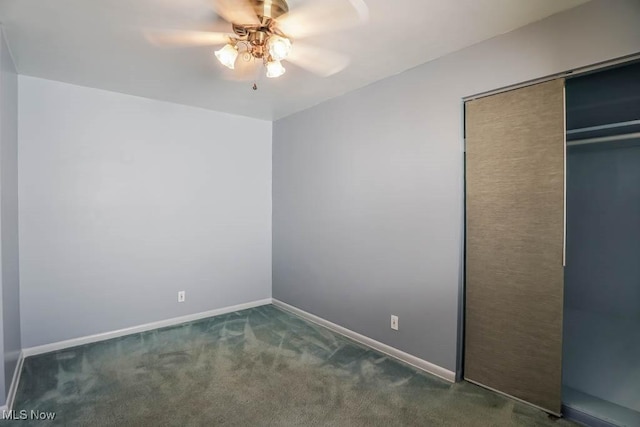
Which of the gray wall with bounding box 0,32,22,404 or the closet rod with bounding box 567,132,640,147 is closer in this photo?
the gray wall with bounding box 0,32,22,404

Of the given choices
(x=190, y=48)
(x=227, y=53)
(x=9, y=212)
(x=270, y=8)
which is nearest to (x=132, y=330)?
(x=9, y=212)

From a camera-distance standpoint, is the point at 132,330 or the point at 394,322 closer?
the point at 394,322

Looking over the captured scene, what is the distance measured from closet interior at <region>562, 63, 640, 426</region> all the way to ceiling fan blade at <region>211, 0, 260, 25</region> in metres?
2.33

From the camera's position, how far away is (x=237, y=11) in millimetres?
1763

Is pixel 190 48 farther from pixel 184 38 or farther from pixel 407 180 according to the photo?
pixel 407 180

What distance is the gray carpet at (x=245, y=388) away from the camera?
1972 millimetres

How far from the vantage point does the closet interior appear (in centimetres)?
239

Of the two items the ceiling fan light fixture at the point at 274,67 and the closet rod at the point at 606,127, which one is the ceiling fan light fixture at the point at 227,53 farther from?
the closet rod at the point at 606,127

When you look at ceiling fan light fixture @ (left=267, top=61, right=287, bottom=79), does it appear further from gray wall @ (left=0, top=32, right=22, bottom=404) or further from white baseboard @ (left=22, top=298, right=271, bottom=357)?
white baseboard @ (left=22, top=298, right=271, bottom=357)

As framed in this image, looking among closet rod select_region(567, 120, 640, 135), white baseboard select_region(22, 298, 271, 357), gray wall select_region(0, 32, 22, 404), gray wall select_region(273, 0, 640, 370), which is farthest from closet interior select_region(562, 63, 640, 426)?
gray wall select_region(0, 32, 22, 404)

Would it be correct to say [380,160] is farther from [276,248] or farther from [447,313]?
[276,248]

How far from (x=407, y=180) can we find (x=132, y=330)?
313 cm

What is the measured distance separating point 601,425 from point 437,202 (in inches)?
64.1

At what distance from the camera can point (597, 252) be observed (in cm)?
309
